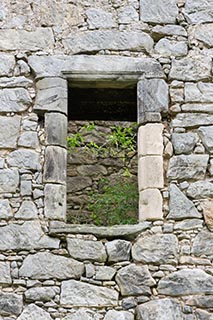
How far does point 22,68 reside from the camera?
18.5ft

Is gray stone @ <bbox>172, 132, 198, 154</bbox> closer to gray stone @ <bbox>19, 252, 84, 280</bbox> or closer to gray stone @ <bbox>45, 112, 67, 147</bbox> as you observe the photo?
gray stone @ <bbox>45, 112, 67, 147</bbox>

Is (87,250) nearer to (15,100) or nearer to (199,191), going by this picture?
(199,191)

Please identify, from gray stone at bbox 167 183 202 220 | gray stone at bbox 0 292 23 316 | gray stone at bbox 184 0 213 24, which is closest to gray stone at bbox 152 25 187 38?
gray stone at bbox 184 0 213 24

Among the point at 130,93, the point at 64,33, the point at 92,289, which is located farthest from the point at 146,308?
the point at 64,33

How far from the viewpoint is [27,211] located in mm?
5328

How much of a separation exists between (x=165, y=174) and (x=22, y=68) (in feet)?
4.78

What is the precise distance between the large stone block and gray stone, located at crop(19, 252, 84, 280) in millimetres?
715

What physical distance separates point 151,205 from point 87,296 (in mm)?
857

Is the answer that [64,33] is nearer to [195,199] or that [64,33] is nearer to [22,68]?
[22,68]

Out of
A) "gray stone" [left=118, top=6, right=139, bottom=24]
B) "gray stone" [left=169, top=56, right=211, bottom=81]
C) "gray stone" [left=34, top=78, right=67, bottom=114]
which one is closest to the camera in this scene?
"gray stone" [left=34, top=78, right=67, bottom=114]

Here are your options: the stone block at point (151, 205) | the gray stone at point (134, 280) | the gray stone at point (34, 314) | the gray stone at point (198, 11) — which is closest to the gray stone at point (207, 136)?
the stone block at point (151, 205)

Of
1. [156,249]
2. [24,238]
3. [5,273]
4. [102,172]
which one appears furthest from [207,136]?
[102,172]

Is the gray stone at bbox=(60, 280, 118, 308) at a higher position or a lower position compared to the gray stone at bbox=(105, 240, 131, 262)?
lower

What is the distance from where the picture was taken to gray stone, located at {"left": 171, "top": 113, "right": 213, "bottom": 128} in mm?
5539
